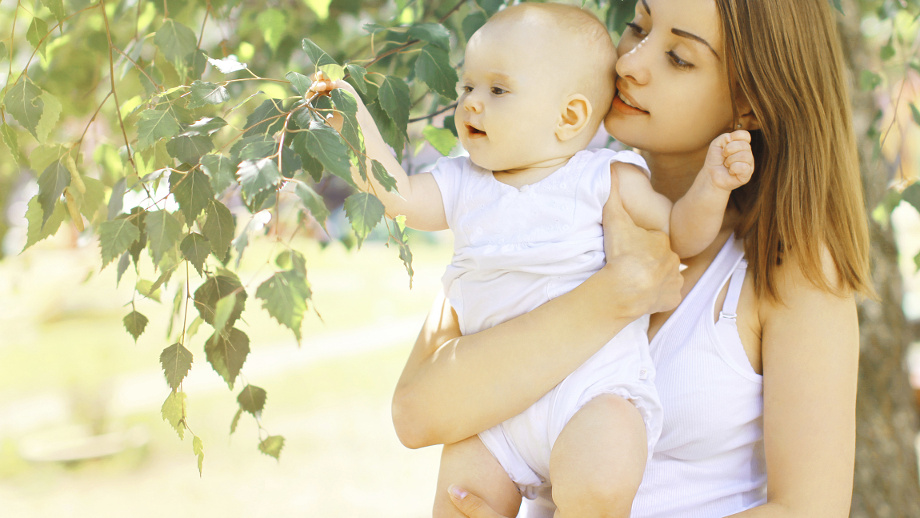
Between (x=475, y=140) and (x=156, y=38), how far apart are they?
2.00 ft

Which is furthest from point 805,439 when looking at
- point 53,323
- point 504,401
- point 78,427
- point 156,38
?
point 53,323

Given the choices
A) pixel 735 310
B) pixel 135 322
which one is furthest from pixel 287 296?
pixel 735 310

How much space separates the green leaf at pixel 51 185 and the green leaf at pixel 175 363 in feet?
0.88

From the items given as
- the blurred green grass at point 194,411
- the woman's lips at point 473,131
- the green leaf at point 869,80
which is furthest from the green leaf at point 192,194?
the blurred green grass at point 194,411

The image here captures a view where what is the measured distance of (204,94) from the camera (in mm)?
954

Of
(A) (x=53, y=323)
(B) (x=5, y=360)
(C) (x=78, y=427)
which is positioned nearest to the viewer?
(C) (x=78, y=427)

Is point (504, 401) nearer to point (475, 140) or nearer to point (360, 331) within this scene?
point (475, 140)

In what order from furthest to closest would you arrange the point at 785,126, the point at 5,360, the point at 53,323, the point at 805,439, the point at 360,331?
the point at 360,331, the point at 53,323, the point at 5,360, the point at 785,126, the point at 805,439

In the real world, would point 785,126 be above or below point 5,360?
above

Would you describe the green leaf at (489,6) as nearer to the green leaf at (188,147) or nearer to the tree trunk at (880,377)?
the green leaf at (188,147)

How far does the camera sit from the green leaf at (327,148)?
803 mm

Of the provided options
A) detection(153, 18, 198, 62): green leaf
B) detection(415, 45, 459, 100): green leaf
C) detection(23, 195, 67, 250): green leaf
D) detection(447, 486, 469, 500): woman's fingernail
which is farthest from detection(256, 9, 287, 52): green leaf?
detection(447, 486, 469, 500): woman's fingernail

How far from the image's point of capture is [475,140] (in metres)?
1.29

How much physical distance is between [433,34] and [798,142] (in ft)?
2.23
